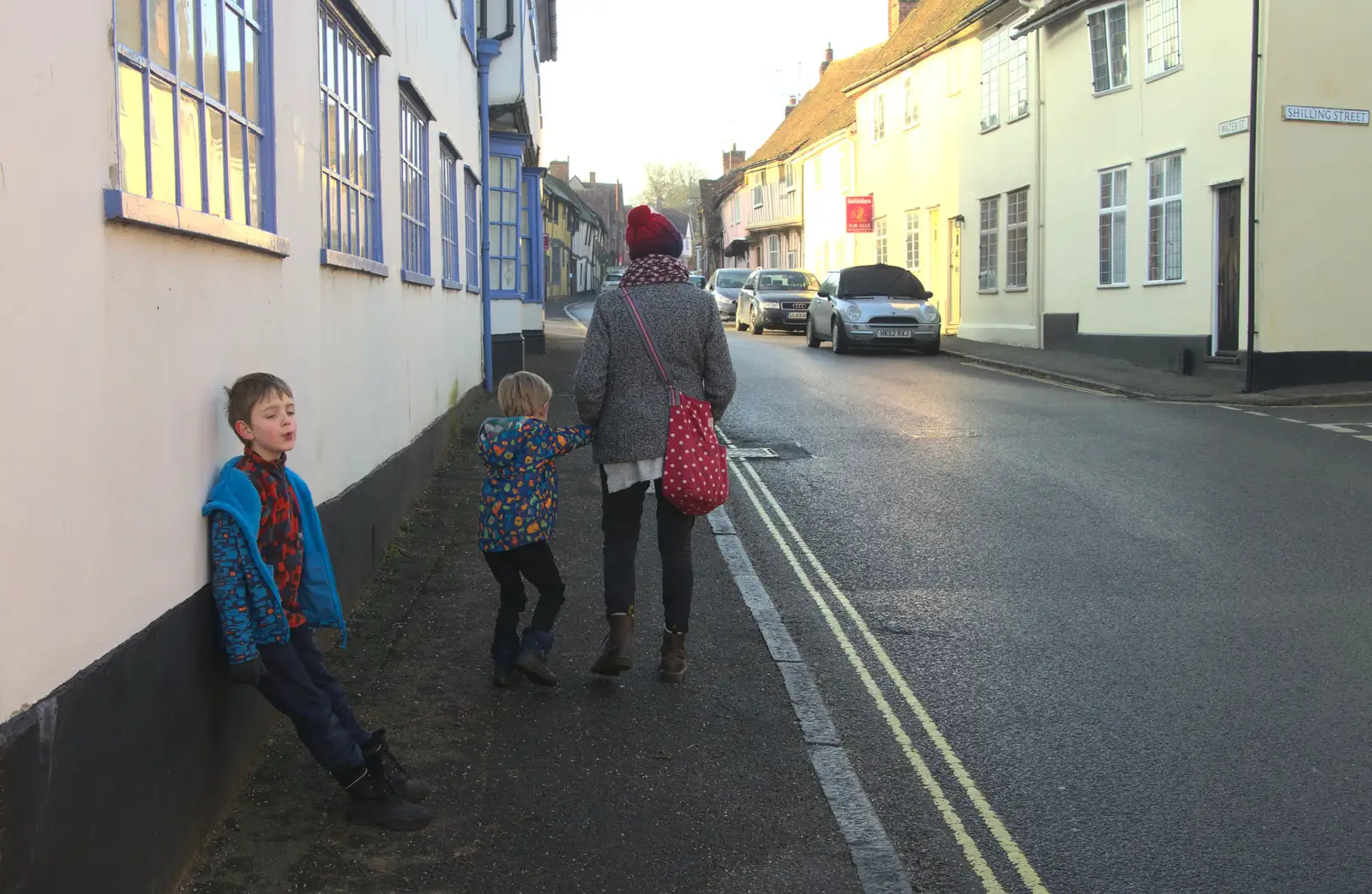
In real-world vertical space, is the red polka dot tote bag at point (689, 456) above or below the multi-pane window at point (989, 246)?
below

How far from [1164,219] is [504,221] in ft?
33.8

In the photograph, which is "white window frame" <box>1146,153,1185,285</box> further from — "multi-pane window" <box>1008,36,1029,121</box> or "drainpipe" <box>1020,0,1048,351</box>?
"multi-pane window" <box>1008,36,1029,121</box>

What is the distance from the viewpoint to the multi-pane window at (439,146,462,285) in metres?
12.3

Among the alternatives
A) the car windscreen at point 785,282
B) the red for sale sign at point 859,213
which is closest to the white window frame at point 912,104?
the red for sale sign at point 859,213

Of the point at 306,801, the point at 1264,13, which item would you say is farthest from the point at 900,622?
the point at 1264,13

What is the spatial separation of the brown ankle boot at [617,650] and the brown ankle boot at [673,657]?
16 centimetres

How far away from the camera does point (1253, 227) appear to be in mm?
17562

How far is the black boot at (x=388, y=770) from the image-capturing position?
4062mm

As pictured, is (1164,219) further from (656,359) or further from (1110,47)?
(656,359)

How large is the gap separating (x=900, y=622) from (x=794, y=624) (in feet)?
1.70

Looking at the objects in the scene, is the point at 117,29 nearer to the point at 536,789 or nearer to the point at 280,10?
the point at 280,10

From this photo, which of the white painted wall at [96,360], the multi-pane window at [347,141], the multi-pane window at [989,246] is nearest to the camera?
the white painted wall at [96,360]

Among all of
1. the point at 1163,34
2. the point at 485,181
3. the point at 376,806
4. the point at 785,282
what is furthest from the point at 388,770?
the point at 785,282

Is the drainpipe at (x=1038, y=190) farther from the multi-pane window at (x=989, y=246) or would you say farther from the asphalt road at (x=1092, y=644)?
the asphalt road at (x=1092, y=644)
